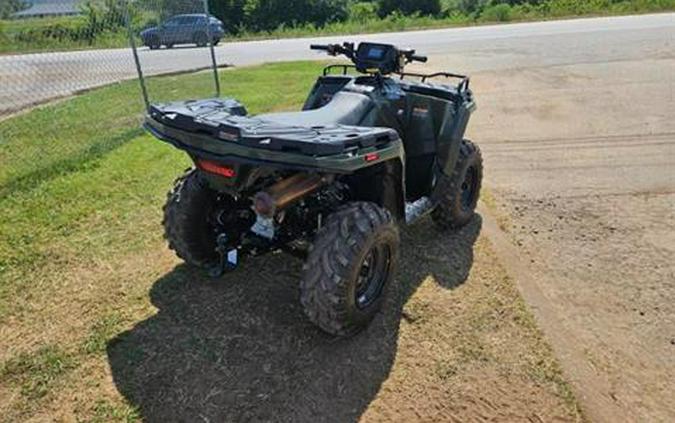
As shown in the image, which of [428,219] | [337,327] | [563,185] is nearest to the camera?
[337,327]

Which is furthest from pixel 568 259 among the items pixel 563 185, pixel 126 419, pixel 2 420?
pixel 2 420

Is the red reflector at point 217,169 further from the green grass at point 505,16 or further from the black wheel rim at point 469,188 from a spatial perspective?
the green grass at point 505,16

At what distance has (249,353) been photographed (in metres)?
3.24

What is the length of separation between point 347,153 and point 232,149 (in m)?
0.56

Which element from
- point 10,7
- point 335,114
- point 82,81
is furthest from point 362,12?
point 335,114

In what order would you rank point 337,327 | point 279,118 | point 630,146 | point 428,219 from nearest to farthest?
point 337,327 → point 279,118 → point 428,219 → point 630,146

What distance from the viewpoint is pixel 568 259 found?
441 cm

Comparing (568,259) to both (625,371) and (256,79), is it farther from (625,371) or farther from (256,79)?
(256,79)

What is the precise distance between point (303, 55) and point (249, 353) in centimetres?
1762

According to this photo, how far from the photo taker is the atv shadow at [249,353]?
113 inches

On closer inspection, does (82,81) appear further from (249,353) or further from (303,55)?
(249,353)

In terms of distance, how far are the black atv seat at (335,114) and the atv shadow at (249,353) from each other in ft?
3.80

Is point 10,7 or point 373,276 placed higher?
point 10,7

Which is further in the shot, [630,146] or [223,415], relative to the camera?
[630,146]
